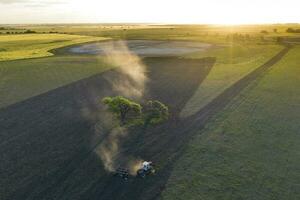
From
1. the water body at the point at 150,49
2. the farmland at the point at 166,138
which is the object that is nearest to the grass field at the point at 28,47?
the water body at the point at 150,49

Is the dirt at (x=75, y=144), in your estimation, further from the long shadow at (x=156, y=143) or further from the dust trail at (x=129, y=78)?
the dust trail at (x=129, y=78)

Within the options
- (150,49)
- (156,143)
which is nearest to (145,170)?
(156,143)

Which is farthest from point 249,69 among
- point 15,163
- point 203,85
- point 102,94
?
point 15,163

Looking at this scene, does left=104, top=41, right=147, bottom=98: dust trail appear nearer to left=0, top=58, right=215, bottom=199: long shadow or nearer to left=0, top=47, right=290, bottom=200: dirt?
left=0, top=58, right=215, bottom=199: long shadow

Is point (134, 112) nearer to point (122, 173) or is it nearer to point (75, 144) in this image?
point (75, 144)

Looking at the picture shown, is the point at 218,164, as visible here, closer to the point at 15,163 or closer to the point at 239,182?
the point at 239,182

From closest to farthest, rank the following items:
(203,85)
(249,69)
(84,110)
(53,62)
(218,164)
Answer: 1. (218,164)
2. (84,110)
3. (203,85)
4. (249,69)
5. (53,62)
